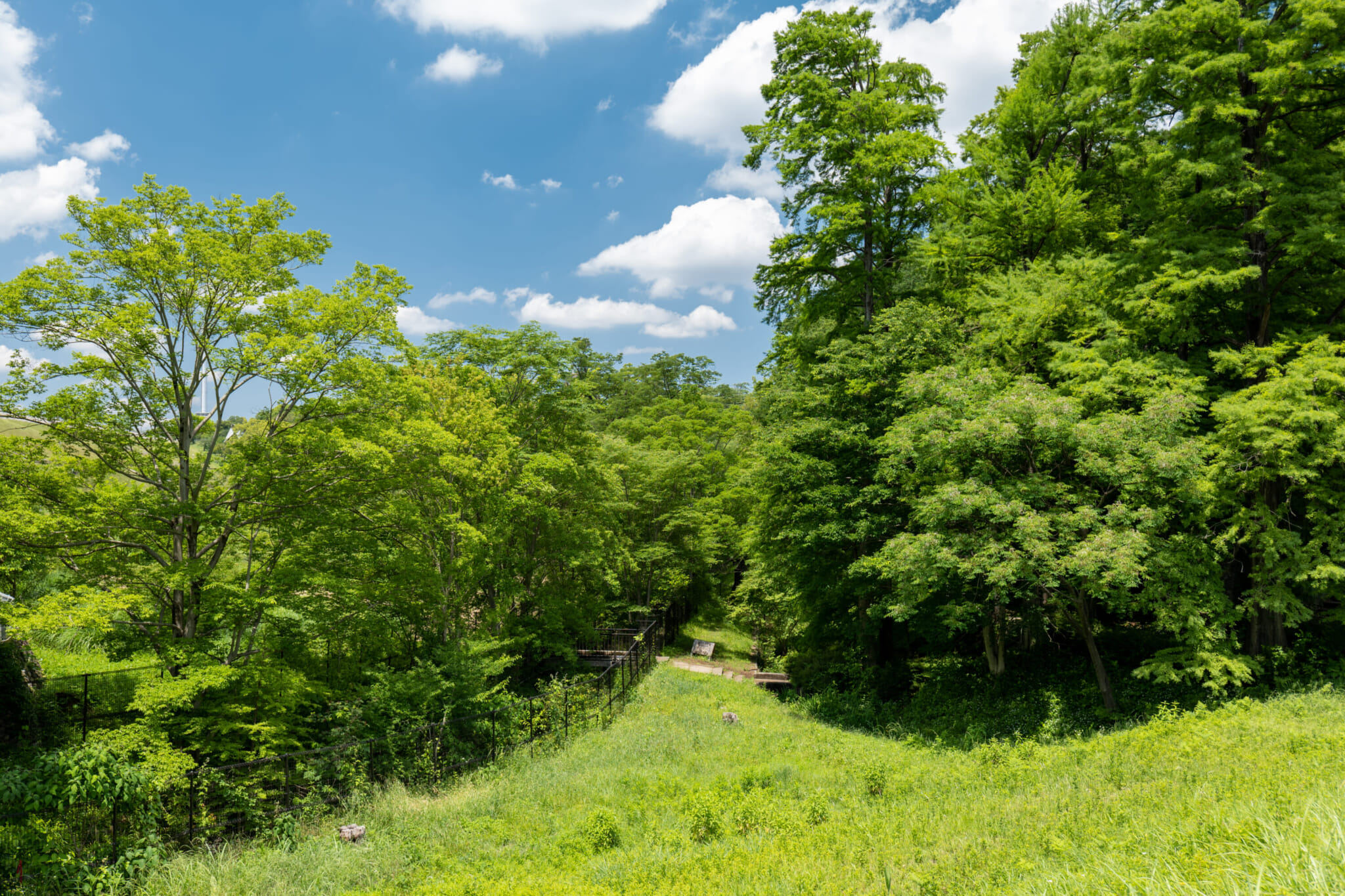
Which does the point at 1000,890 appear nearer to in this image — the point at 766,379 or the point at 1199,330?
the point at 1199,330

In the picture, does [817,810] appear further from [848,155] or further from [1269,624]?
[848,155]

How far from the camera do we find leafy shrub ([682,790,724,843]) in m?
8.43

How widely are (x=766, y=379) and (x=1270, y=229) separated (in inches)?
582

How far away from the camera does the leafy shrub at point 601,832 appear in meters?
8.32

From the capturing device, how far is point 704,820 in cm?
861

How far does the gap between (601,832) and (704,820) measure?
139cm

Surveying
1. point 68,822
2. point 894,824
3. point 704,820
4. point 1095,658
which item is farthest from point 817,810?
point 68,822

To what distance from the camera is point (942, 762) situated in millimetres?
11586

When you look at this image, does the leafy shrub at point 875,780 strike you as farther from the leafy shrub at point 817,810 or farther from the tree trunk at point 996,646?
the tree trunk at point 996,646

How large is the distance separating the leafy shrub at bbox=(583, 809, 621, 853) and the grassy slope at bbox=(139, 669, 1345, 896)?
10cm

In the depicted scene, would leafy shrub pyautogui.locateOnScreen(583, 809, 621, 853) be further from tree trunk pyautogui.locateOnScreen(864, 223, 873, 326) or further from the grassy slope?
tree trunk pyautogui.locateOnScreen(864, 223, 873, 326)

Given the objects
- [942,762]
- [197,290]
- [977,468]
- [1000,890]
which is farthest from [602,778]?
[197,290]

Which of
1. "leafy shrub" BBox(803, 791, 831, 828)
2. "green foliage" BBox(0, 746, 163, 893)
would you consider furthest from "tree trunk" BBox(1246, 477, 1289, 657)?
"green foliage" BBox(0, 746, 163, 893)

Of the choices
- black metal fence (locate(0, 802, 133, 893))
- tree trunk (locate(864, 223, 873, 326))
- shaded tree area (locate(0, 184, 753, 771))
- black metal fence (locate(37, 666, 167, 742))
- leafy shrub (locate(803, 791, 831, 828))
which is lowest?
leafy shrub (locate(803, 791, 831, 828))
